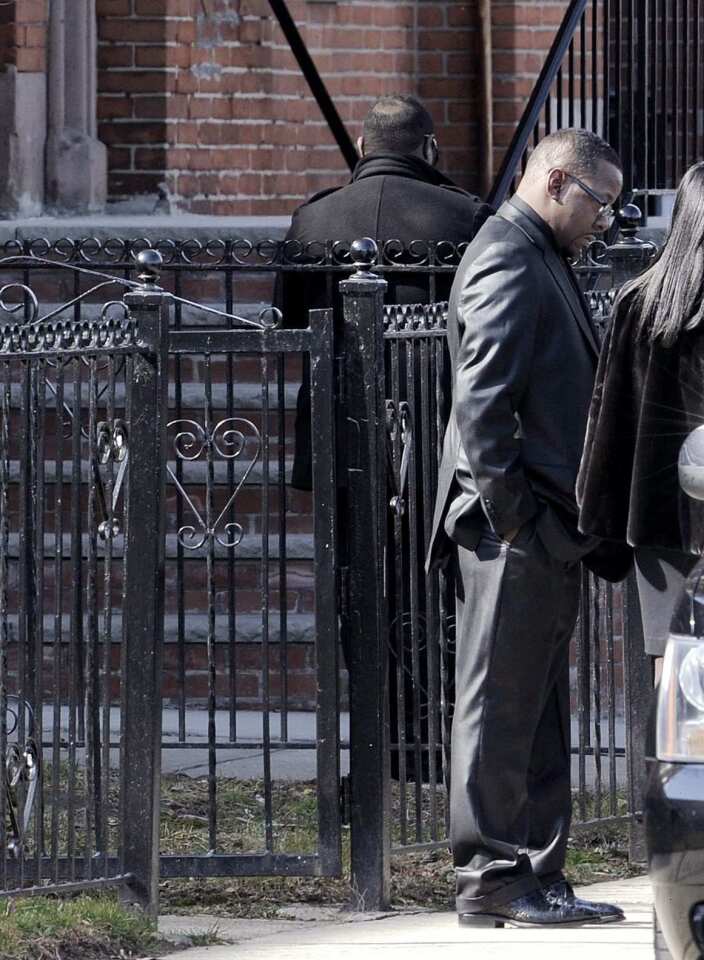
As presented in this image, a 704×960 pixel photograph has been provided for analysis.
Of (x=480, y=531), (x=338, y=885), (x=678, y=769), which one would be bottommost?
(x=338, y=885)

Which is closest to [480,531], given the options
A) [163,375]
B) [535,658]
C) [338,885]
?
[535,658]

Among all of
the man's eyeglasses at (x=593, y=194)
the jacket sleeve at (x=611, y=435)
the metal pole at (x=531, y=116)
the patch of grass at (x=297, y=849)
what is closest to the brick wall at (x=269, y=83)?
the metal pole at (x=531, y=116)

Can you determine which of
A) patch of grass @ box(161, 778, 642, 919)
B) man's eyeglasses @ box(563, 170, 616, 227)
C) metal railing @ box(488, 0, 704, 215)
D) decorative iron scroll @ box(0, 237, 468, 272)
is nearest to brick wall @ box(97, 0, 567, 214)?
metal railing @ box(488, 0, 704, 215)

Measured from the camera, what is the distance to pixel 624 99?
9.37 m

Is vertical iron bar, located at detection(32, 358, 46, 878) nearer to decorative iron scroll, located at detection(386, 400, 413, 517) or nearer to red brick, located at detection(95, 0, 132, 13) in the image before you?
decorative iron scroll, located at detection(386, 400, 413, 517)

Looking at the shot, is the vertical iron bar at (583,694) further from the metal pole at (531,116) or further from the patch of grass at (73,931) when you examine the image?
the metal pole at (531,116)

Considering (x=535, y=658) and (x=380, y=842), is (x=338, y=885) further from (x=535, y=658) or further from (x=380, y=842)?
(x=535, y=658)

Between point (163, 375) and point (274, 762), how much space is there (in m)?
2.29

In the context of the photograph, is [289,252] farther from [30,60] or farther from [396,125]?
[30,60]

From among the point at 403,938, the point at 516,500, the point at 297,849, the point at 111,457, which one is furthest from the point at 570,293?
the point at 297,849

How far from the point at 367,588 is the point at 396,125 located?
2.11m

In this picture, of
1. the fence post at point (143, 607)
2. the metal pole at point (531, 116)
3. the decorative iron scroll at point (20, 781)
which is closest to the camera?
the decorative iron scroll at point (20, 781)

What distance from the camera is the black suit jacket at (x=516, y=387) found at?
4.91m

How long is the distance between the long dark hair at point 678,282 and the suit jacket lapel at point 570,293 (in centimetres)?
56
